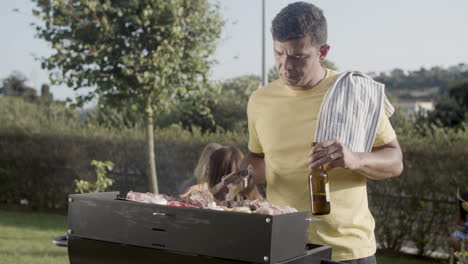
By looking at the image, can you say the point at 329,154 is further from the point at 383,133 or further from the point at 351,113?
the point at 383,133

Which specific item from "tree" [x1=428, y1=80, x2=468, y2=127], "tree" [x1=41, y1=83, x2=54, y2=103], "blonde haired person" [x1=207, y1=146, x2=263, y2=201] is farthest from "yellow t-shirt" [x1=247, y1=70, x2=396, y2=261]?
"tree" [x1=428, y1=80, x2=468, y2=127]

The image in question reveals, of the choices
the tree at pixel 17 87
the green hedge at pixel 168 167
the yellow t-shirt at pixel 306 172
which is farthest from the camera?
the tree at pixel 17 87

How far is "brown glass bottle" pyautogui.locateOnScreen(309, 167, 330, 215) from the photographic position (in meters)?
2.09

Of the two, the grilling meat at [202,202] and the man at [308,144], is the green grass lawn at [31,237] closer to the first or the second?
the man at [308,144]

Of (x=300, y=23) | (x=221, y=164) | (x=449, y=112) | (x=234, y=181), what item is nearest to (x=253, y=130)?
(x=234, y=181)

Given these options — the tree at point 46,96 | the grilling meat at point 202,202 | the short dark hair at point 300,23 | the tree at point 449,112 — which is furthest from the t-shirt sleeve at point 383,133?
the tree at point 449,112

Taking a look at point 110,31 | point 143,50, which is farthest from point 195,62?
point 110,31

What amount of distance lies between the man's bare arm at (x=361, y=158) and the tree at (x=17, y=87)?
3953cm

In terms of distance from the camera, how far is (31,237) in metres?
9.47

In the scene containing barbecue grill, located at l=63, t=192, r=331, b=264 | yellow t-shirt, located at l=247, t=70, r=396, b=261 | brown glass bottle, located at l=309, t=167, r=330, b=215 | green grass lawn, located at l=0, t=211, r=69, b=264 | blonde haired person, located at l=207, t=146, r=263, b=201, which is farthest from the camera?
green grass lawn, located at l=0, t=211, r=69, b=264

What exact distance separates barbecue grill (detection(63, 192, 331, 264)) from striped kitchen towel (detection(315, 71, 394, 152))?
0.41 meters

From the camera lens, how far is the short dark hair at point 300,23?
2096 millimetres

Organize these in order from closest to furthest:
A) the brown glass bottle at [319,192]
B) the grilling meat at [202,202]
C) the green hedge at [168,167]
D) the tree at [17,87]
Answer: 1. the grilling meat at [202,202]
2. the brown glass bottle at [319,192]
3. the green hedge at [168,167]
4. the tree at [17,87]

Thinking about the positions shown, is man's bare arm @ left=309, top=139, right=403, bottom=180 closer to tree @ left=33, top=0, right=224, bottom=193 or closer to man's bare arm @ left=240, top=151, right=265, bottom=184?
man's bare arm @ left=240, top=151, right=265, bottom=184
